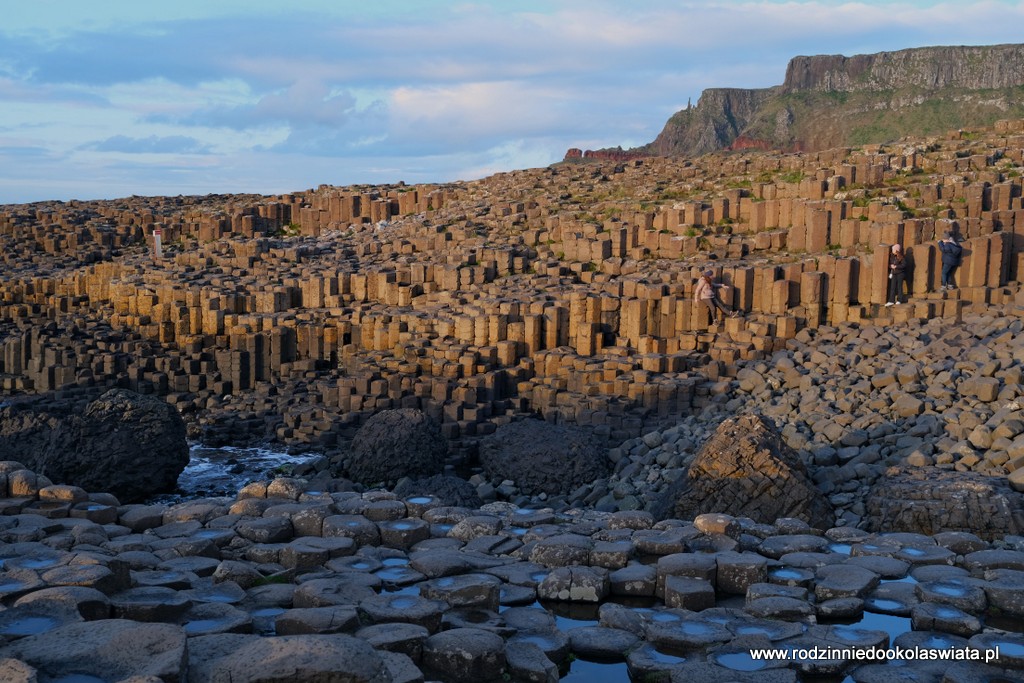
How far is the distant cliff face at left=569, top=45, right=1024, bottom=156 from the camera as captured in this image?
75500mm

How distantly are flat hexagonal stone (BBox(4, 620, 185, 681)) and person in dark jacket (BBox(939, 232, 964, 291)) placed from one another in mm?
15396

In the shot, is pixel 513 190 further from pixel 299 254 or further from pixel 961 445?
pixel 961 445

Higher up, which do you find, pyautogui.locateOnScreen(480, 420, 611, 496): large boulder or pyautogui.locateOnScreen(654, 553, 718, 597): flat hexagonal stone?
pyautogui.locateOnScreen(654, 553, 718, 597): flat hexagonal stone

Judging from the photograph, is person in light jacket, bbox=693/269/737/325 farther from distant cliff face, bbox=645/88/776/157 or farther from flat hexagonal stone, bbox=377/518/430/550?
distant cliff face, bbox=645/88/776/157

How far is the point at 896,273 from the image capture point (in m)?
17.9

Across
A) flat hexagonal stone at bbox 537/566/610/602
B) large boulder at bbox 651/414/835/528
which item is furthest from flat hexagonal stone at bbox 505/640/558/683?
large boulder at bbox 651/414/835/528

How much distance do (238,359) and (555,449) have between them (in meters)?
9.39

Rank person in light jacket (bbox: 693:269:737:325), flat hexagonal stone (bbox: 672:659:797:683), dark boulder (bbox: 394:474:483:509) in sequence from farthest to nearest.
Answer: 1. person in light jacket (bbox: 693:269:737:325)
2. dark boulder (bbox: 394:474:483:509)
3. flat hexagonal stone (bbox: 672:659:797:683)

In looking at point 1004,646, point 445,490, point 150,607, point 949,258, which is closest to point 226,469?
point 445,490

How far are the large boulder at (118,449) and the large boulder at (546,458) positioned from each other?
4412 mm

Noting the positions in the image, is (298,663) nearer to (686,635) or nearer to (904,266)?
(686,635)

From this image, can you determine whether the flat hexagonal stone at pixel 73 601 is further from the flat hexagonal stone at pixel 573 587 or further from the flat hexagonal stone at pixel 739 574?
the flat hexagonal stone at pixel 739 574

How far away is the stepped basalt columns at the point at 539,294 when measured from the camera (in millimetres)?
17672

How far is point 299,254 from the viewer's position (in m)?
27.8
